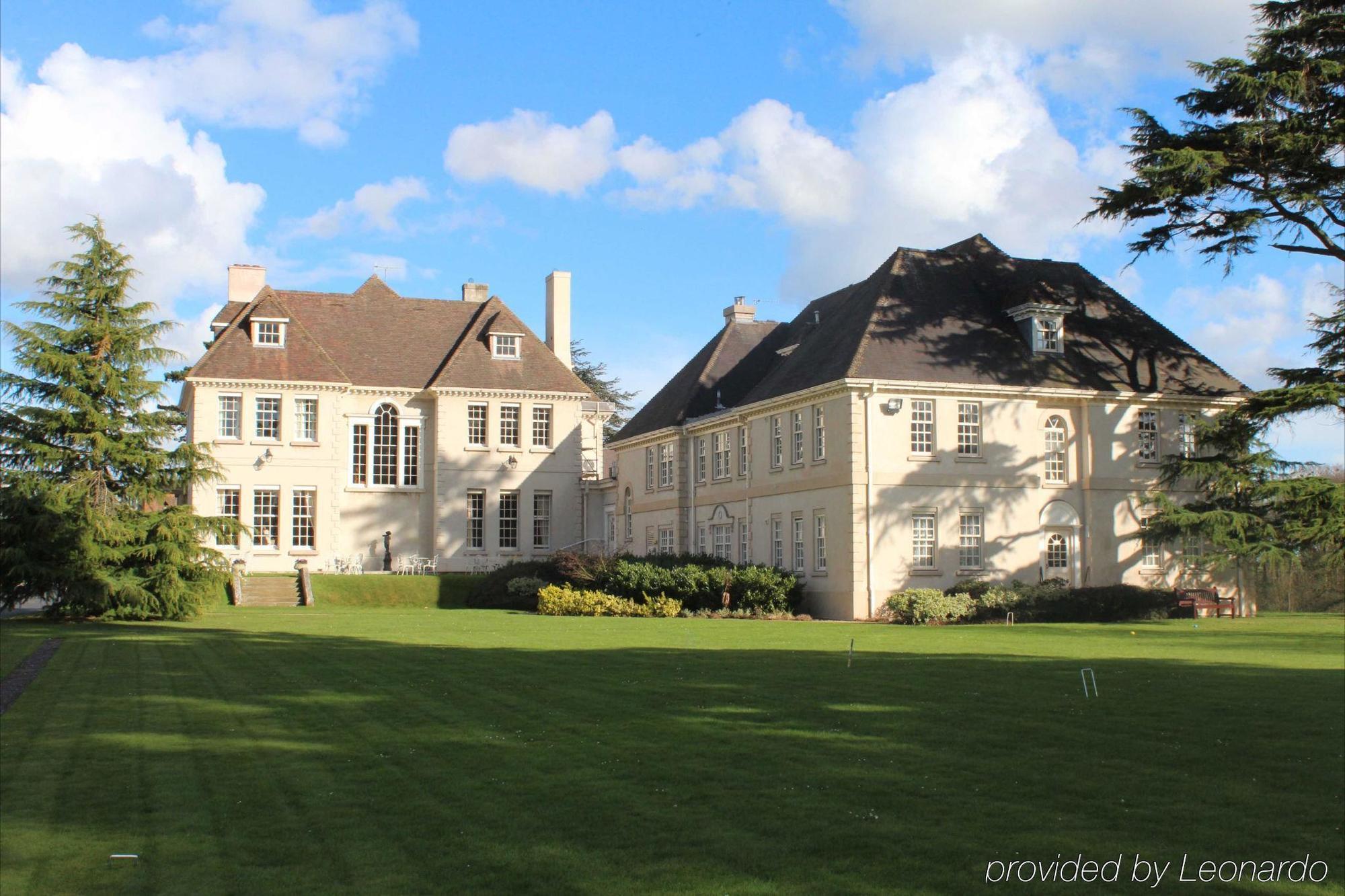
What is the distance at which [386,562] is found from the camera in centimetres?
4872

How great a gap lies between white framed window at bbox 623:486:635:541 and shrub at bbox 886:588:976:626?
60.6 feet

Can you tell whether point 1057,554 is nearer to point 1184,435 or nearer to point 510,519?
point 1184,435

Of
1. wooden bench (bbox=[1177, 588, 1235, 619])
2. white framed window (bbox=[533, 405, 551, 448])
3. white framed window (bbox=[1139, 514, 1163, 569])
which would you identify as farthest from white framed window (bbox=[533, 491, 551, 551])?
wooden bench (bbox=[1177, 588, 1235, 619])

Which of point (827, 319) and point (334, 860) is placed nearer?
point (334, 860)

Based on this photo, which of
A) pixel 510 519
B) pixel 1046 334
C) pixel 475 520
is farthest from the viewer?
pixel 510 519

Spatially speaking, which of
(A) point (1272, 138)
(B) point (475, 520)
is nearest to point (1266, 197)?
(A) point (1272, 138)

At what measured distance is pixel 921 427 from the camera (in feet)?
119

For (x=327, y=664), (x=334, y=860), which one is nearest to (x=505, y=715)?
(x=334, y=860)

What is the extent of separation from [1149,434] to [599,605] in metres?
17.5

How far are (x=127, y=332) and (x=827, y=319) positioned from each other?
71.2 feet

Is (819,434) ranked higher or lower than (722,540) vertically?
higher

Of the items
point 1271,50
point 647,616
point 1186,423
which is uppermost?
point 1271,50

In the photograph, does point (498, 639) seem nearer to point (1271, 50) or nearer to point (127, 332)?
point (127, 332)

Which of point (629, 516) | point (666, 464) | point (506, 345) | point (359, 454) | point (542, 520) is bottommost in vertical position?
point (542, 520)
